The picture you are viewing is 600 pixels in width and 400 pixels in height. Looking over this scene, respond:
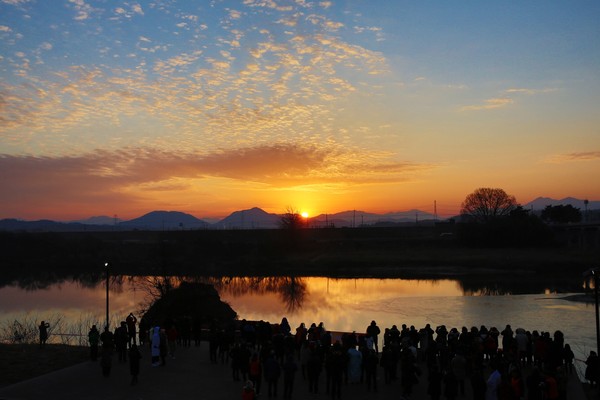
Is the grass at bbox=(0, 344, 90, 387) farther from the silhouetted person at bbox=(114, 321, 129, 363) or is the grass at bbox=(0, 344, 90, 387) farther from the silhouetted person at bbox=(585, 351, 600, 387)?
the silhouetted person at bbox=(585, 351, 600, 387)

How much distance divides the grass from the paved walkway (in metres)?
0.81

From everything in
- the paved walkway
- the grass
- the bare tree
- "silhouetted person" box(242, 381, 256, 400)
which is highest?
the bare tree

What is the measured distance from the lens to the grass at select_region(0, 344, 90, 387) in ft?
59.2

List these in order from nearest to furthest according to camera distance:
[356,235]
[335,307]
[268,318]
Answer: [268,318] < [335,307] < [356,235]

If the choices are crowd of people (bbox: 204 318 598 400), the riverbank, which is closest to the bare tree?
the riverbank

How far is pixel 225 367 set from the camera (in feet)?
61.4

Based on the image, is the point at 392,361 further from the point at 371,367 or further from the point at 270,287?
the point at 270,287

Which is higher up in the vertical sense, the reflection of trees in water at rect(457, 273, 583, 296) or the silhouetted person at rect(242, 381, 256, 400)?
the silhouetted person at rect(242, 381, 256, 400)

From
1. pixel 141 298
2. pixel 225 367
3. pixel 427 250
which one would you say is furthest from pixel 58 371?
pixel 427 250

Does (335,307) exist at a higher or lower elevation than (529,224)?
lower

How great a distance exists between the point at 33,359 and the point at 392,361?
13.2 metres

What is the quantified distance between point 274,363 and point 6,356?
1148 centimetres

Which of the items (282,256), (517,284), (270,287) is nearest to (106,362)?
(270,287)

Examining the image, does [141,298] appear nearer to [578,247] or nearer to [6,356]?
[6,356]
